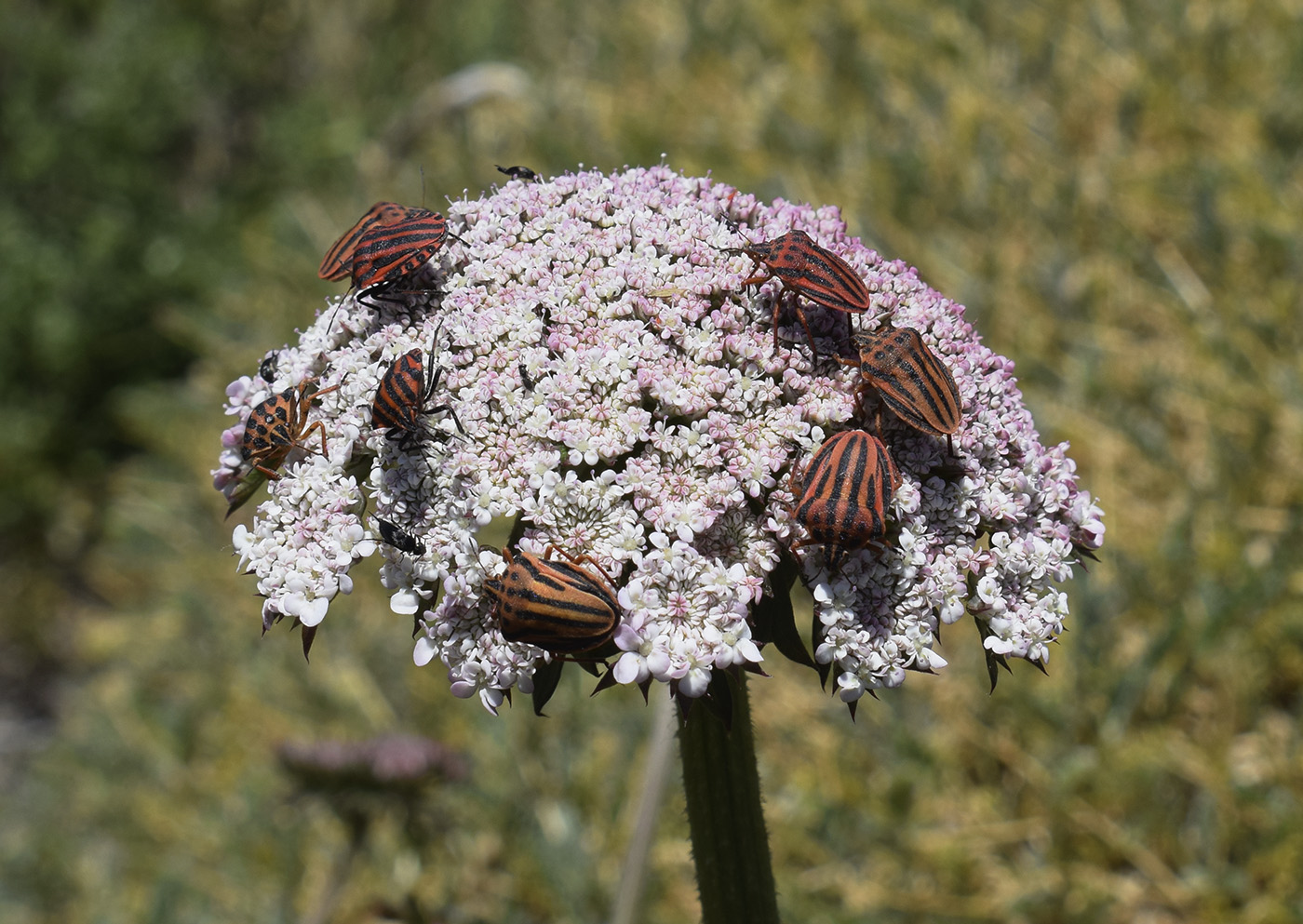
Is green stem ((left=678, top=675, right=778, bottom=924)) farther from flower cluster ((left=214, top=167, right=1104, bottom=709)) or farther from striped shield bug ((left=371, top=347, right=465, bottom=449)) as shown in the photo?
striped shield bug ((left=371, top=347, right=465, bottom=449))

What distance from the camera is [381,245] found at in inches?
72.2

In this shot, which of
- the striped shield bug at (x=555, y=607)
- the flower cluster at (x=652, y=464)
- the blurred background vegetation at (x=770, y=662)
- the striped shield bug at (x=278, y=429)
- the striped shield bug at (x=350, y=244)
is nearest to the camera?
the striped shield bug at (x=555, y=607)

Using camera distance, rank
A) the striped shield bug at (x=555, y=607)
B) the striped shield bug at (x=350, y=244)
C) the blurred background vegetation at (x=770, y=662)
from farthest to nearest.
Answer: the blurred background vegetation at (x=770, y=662)
the striped shield bug at (x=350, y=244)
the striped shield bug at (x=555, y=607)

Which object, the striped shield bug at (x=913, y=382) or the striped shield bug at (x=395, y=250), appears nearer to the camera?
the striped shield bug at (x=913, y=382)

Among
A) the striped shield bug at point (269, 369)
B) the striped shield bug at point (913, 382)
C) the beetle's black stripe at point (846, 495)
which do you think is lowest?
the beetle's black stripe at point (846, 495)

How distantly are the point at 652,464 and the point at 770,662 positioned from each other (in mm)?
2540

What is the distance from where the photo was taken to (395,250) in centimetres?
183

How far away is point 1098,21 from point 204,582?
559 cm

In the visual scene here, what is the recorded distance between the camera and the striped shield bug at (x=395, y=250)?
1.83 meters

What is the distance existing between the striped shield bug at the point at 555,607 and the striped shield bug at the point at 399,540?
0.61ft

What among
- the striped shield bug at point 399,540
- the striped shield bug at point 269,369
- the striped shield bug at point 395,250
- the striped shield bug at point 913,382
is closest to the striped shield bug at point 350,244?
the striped shield bug at point 395,250

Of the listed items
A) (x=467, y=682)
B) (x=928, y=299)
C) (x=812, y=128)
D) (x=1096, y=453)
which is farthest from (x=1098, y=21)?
(x=467, y=682)

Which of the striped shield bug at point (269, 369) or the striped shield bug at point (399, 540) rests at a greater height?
the striped shield bug at point (269, 369)

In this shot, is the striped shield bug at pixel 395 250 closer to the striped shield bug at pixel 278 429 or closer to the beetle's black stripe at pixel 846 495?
the striped shield bug at pixel 278 429
